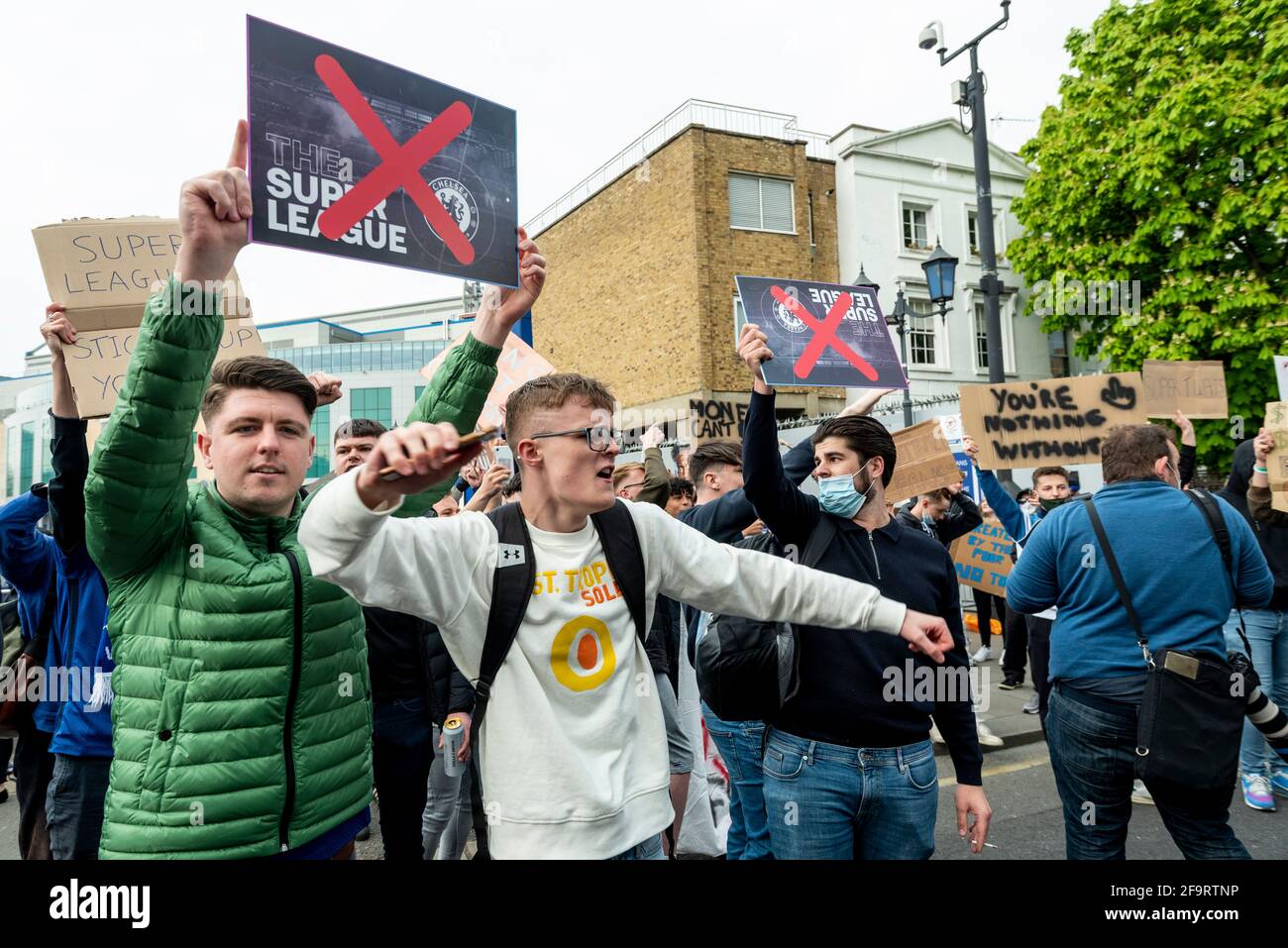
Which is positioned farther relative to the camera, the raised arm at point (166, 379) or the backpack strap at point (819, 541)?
the backpack strap at point (819, 541)

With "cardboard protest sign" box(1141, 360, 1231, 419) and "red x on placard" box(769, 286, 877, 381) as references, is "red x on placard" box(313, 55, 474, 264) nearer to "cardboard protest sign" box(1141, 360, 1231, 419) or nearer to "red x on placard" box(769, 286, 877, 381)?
"red x on placard" box(769, 286, 877, 381)

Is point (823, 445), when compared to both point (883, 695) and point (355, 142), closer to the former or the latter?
point (883, 695)

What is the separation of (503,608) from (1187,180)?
1840cm

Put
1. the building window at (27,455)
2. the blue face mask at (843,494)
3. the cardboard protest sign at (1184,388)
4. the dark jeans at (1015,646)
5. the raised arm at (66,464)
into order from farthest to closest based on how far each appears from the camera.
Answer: the building window at (27,455), the dark jeans at (1015,646), the cardboard protest sign at (1184,388), the blue face mask at (843,494), the raised arm at (66,464)

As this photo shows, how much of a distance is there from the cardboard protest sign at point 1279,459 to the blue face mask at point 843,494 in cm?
336

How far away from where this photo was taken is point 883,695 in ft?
8.65

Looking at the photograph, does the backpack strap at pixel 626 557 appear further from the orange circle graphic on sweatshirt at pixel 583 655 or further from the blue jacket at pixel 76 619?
the blue jacket at pixel 76 619

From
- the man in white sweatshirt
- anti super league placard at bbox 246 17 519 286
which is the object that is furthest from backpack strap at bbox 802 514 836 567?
anti super league placard at bbox 246 17 519 286

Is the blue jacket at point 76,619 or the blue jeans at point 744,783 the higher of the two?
the blue jacket at point 76,619

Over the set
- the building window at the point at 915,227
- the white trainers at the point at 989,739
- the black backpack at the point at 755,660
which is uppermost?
the building window at the point at 915,227

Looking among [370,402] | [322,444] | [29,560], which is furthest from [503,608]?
[322,444]

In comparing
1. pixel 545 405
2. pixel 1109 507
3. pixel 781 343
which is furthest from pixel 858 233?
pixel 545 405

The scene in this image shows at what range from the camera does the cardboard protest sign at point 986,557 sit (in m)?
6.61

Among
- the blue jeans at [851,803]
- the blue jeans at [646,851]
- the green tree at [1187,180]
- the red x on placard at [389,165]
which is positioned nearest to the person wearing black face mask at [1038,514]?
the blue jeans at [851,803]
